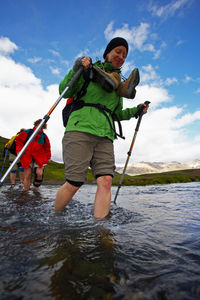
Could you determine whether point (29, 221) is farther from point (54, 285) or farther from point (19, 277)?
point (54, 285)

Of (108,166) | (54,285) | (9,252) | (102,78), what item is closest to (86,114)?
(102,78)

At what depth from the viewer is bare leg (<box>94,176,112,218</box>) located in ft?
13.3

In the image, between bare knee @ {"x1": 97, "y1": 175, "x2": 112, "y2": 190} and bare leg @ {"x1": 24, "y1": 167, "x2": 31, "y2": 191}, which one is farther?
bare leg @ {"x1": 24, "y1": 167, "x2": 31, "y2": 191}

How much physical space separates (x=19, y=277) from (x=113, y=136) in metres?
3.51

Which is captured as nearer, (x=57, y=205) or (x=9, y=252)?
(x=9, y=252)

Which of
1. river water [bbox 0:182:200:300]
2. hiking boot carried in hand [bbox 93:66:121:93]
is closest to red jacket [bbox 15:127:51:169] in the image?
river water [bbox 0:182:200:300]

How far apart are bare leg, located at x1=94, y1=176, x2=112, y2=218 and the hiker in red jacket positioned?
6470mm

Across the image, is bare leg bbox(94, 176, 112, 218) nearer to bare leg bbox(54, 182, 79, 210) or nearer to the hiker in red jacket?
bare leg bbox(54, 182, 79, 210)


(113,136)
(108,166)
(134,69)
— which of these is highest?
(134,69)

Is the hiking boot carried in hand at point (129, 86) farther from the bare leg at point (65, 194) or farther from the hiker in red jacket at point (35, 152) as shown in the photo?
the hiker in red jacket at point (35, 152)

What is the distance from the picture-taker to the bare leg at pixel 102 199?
4.07 meters

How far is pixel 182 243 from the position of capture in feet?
10.2

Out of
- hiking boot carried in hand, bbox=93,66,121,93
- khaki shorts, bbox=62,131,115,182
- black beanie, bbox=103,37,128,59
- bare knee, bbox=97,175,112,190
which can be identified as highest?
black beanie, bbox=103,37,128,59

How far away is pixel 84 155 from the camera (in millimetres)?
4387
